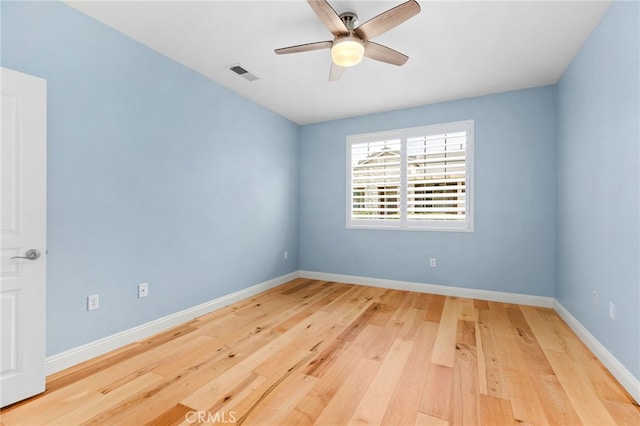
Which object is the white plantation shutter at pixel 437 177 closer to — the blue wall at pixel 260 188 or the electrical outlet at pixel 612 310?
the blue wall at pixel 260 188

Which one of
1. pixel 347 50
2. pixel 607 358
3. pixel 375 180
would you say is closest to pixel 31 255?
pixel 347 50

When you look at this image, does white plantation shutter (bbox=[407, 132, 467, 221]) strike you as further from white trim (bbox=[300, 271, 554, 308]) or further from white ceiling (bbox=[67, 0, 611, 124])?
white trim (bbox=[300, 271, 554, 308])

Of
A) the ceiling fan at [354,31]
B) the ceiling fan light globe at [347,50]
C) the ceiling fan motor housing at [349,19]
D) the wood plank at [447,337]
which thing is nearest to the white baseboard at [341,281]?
the wood plank at [447,337]

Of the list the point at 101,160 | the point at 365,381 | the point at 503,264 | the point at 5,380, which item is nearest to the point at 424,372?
the point at 365,381

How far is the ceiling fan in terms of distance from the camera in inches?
76.0

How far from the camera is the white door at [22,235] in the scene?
178 cm

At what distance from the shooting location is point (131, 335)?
262cm

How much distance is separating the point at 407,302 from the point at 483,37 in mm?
3042

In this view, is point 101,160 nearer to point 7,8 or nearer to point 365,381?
point 7,8

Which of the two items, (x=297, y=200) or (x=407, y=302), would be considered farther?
(x=297, y=200)

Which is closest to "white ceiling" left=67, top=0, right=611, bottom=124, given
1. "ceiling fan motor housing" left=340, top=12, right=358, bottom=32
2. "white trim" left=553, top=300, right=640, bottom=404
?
"ceiling fan motor housing" left=340, top=12, right=358, bottom=32

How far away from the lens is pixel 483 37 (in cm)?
261

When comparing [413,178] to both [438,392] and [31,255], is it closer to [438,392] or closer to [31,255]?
[438,392]

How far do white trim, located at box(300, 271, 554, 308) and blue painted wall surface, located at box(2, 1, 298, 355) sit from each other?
1601mm
